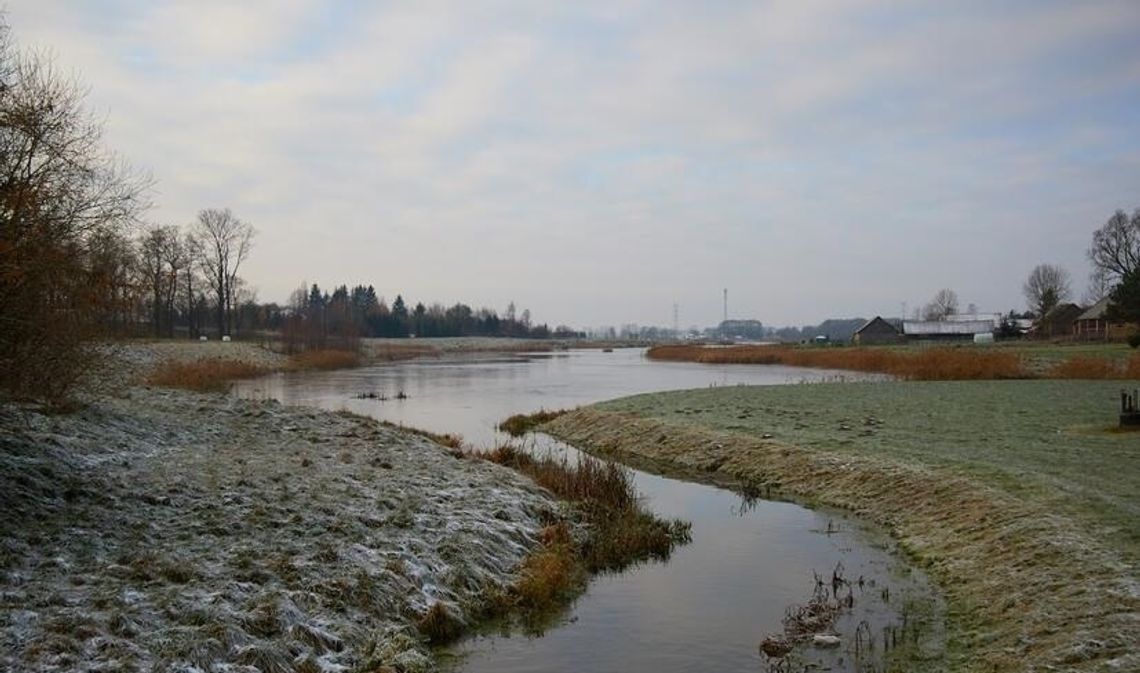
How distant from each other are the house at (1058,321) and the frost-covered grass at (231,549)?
303 feet

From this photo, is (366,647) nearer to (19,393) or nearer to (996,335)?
(19,393)

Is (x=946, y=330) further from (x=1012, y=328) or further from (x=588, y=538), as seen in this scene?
(x=588, y=538)

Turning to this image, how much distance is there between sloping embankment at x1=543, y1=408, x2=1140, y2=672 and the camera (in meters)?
7.47

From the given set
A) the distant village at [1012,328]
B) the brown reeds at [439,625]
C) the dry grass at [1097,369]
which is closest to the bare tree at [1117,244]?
the distant village at [1012,328]

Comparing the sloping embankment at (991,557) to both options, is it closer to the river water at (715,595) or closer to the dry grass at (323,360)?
the river water at (715,595)

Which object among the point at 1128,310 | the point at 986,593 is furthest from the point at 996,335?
the point at 986,593

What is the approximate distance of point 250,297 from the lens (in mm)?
102812

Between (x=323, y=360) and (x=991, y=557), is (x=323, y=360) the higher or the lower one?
the higher one

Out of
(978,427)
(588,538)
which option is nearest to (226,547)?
(588,538)

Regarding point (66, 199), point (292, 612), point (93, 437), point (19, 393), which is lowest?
point (292, 612)

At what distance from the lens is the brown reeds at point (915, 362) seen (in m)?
41.4

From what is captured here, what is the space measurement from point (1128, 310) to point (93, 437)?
56.7m

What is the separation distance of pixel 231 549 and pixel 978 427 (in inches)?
717

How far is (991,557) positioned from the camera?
1064 centimetres
